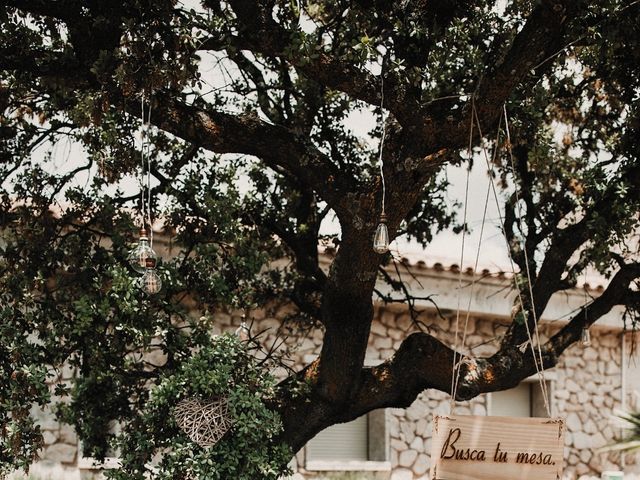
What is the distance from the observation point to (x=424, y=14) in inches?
250

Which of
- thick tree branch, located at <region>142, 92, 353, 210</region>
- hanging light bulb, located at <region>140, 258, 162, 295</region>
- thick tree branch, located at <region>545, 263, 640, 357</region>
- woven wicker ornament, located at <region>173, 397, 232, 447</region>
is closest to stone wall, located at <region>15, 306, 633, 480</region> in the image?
thick tree branch, located at <region>545, 263, 640, 357</region>

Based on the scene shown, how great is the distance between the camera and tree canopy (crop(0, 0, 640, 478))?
568 centimetres

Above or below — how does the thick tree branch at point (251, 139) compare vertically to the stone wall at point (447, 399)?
above

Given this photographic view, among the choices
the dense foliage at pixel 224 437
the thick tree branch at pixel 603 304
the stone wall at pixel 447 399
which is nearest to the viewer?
the dense foliage at pixel 224 437

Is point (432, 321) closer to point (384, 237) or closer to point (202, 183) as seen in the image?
point (202, 183)

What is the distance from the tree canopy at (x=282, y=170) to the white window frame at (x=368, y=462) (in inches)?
110

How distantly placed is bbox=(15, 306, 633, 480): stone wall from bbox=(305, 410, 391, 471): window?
0.30ft

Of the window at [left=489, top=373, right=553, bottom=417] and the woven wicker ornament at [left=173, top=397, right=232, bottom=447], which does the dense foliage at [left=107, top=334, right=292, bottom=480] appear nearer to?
the woven wicker ornament at [left=173, top=397, right=232, bottom=447]

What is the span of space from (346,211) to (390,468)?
546cm

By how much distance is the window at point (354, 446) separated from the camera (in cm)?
1066

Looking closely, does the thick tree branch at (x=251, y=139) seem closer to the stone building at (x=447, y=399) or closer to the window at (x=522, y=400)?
the stone building at (x=447, y=399)

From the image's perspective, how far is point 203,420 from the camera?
5793mm

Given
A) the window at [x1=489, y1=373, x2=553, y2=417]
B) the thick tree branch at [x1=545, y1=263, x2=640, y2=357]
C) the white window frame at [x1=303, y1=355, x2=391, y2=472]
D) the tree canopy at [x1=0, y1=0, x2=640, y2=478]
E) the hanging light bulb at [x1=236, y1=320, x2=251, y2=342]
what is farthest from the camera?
the window at [x1=489, y1=373, x2=553, y2=417]

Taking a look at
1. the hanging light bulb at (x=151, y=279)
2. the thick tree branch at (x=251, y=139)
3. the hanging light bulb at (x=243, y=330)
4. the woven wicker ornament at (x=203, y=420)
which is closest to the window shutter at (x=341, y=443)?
the hanging light bulb at (x=243, y=330)
